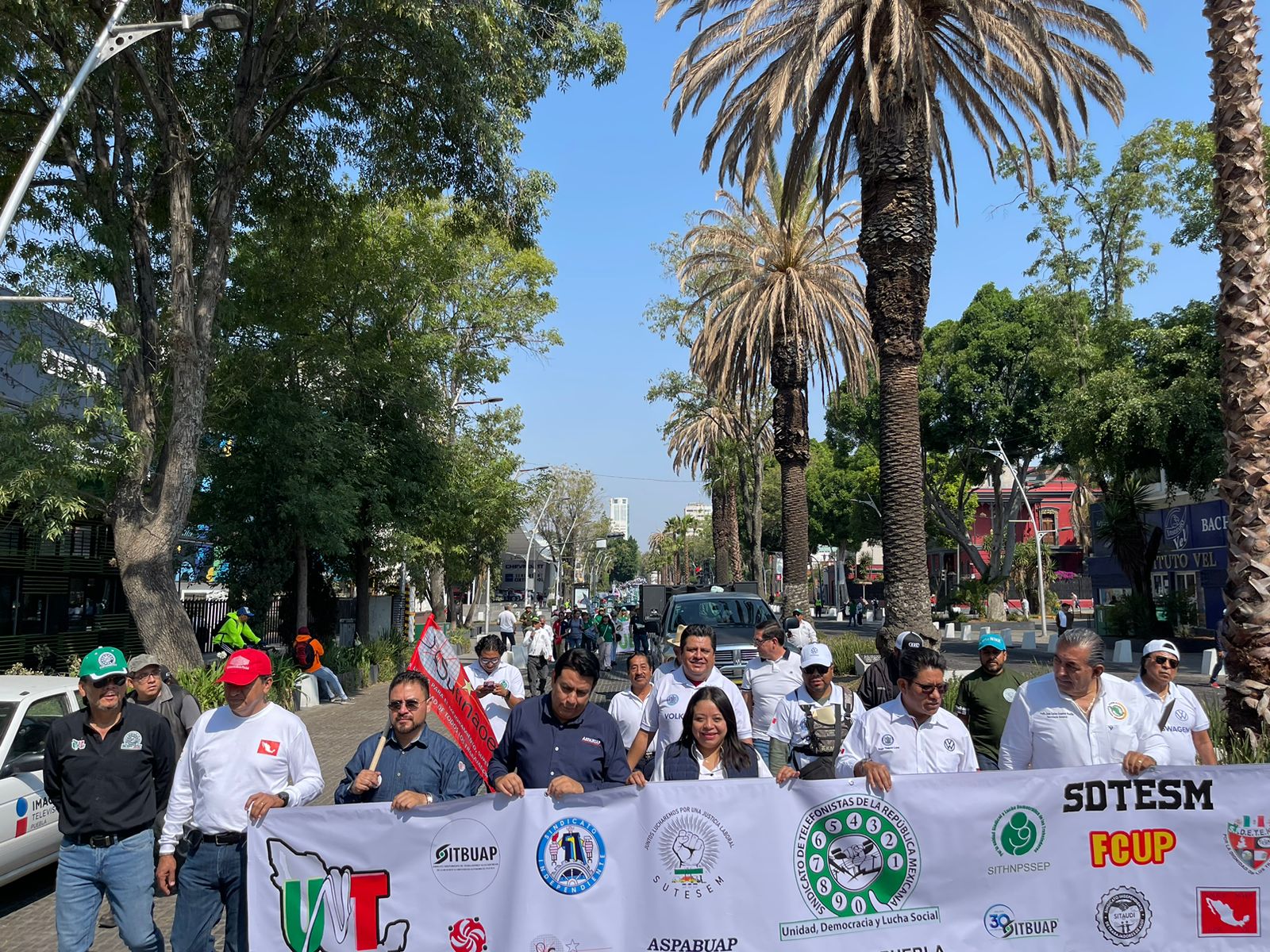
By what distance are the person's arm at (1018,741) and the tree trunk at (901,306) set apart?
1098 centimetres

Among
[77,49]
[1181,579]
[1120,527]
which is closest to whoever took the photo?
[77,49]

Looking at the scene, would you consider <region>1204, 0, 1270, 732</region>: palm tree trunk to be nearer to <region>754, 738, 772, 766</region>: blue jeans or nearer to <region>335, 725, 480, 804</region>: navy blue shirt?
<region>754, 738, 772, 766</region>: blue jeans

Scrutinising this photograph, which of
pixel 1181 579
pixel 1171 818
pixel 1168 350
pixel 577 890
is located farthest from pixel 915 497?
pixel 1181 579

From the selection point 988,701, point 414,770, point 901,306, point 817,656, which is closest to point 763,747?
point 817,656

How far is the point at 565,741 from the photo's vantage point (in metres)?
5.15

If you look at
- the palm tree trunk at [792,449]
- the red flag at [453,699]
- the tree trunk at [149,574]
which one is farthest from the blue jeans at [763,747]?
the palm tree trunk at [792,449]

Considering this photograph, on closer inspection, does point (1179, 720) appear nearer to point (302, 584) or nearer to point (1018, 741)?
point (1018, 741)

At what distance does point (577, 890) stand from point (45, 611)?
23.3 meters

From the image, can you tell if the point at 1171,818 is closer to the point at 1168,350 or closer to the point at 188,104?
the point at 188,104

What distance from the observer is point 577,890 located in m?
5.01

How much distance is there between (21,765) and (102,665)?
3.20 metres

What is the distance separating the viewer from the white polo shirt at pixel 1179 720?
5.75 meters

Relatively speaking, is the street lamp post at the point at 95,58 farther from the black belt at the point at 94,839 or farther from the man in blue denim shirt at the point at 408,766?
the man in blue denim shirt at the point at 408,766

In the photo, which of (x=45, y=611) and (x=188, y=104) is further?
(x=45, y=611)
